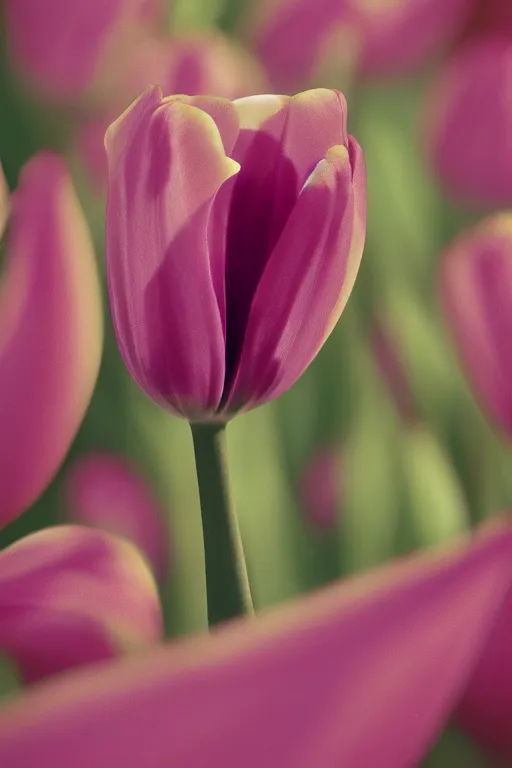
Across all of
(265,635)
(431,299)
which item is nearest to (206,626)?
(265,635)

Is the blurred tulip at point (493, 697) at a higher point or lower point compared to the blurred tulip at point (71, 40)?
lower

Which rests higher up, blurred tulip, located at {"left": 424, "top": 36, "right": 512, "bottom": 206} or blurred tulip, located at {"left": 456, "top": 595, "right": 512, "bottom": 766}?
blurred tulip, located at {"left": 424, "top": 36, "right": 512, "bottom": 206}

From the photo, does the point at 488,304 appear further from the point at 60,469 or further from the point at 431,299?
the point at 60,469

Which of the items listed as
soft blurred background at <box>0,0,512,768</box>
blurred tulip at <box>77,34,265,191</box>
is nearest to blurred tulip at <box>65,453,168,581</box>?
soft blurred background at <box>0,0,512,768</box>

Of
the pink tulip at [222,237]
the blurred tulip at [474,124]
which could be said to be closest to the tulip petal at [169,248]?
the pink tulip at [222,237]

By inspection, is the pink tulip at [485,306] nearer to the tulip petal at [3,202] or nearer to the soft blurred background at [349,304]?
the soft blurred background at [349,304]

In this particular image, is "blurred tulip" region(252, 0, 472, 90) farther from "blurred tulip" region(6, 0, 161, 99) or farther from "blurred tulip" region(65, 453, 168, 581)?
"blurred tulip" region(65, 453, 168, 581)
